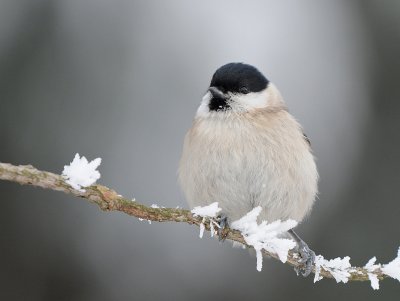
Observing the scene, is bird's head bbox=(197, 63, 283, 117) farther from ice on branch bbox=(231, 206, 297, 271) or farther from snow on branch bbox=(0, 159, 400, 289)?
ice on branch bbox=(231, 206, 297, 271)

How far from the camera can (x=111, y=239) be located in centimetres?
513

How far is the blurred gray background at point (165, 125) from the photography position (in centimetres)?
498

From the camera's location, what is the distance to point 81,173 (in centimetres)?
153

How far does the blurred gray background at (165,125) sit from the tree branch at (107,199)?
2.90 m

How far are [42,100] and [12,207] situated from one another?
3.35ft

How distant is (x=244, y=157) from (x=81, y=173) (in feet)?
5.15

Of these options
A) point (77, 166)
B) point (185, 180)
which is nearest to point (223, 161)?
point (185, 180)

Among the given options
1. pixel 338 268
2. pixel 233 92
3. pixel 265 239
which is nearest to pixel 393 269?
pixel 338 268

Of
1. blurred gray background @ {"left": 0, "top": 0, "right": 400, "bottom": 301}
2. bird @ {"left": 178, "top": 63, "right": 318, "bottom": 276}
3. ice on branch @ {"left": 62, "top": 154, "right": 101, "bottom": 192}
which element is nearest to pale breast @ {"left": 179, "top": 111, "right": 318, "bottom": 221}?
bird @ {"left": 178, "top": 63, "right": 318, "bottom": 276}

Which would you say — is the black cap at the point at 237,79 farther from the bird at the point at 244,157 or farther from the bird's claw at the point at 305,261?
the bird's claw at the point at 305,261

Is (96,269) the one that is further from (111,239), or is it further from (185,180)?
(185,180)

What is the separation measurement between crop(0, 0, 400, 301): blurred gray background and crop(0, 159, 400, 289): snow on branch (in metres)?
2.72

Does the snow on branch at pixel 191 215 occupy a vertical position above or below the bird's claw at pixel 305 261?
above

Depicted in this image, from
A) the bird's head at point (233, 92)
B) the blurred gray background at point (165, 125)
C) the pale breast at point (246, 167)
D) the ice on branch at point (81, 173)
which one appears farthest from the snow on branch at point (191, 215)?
the blurred gray background at point (165, 125)
